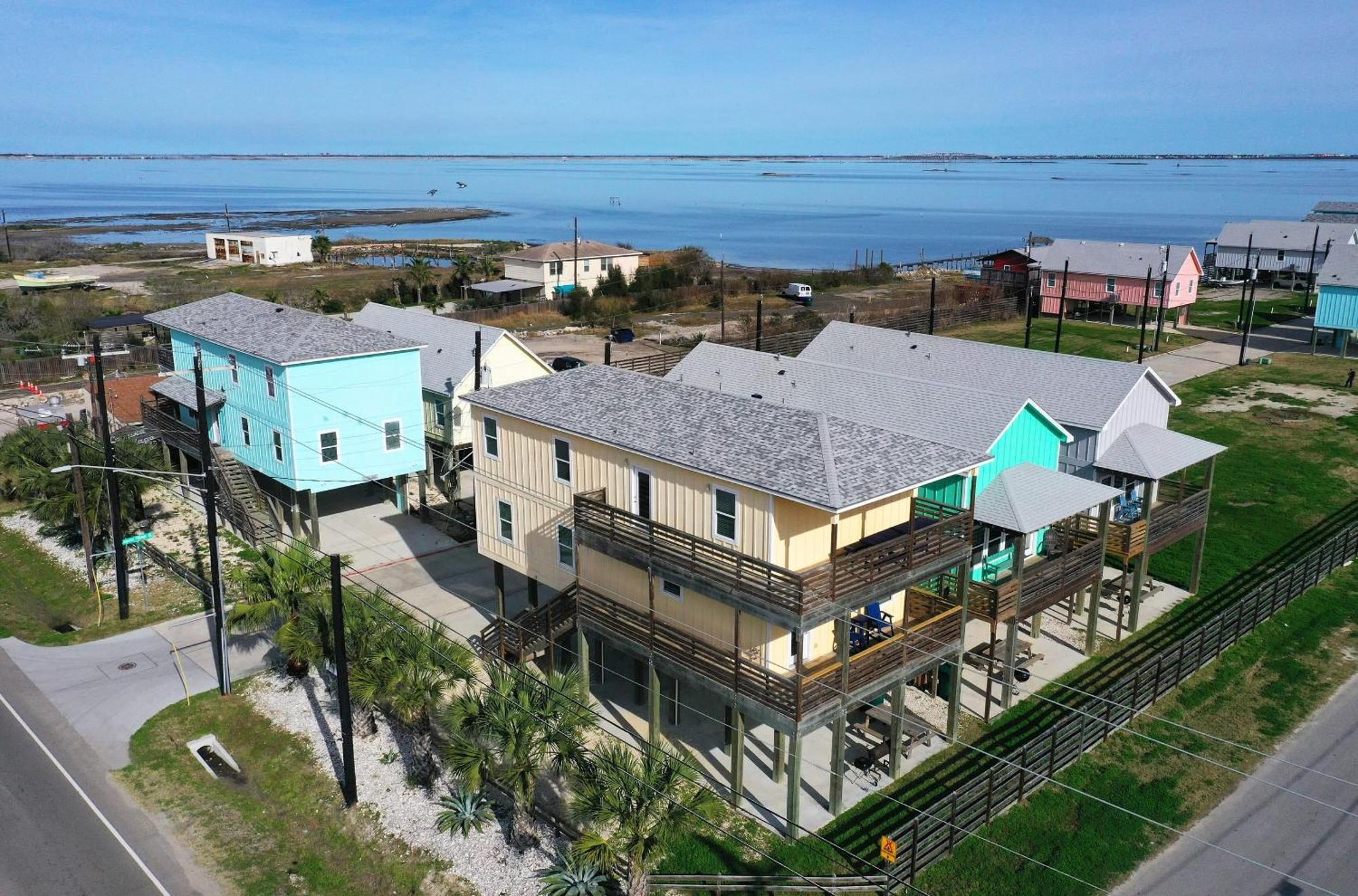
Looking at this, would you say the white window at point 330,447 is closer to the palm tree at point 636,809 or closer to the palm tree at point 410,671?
the palm tree at point 410,671

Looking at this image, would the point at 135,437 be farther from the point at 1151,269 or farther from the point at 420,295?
the point at 1151,269

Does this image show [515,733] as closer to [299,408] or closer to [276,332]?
[299,408]

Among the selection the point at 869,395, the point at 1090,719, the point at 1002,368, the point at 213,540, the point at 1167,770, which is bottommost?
the point at 1167,770

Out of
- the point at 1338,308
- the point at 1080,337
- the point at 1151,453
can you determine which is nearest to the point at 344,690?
the point at 1151,453

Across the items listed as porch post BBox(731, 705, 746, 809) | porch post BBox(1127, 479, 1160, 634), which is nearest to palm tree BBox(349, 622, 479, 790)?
porch post BBox(731, 705, 746, 809)

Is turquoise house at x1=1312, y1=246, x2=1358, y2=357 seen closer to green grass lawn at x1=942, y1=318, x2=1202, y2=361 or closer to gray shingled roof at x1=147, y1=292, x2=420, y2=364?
green grass lawn at x1=942, y1=318, x2=1202, y2=361


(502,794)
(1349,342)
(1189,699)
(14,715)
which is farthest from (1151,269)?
(14,715)
